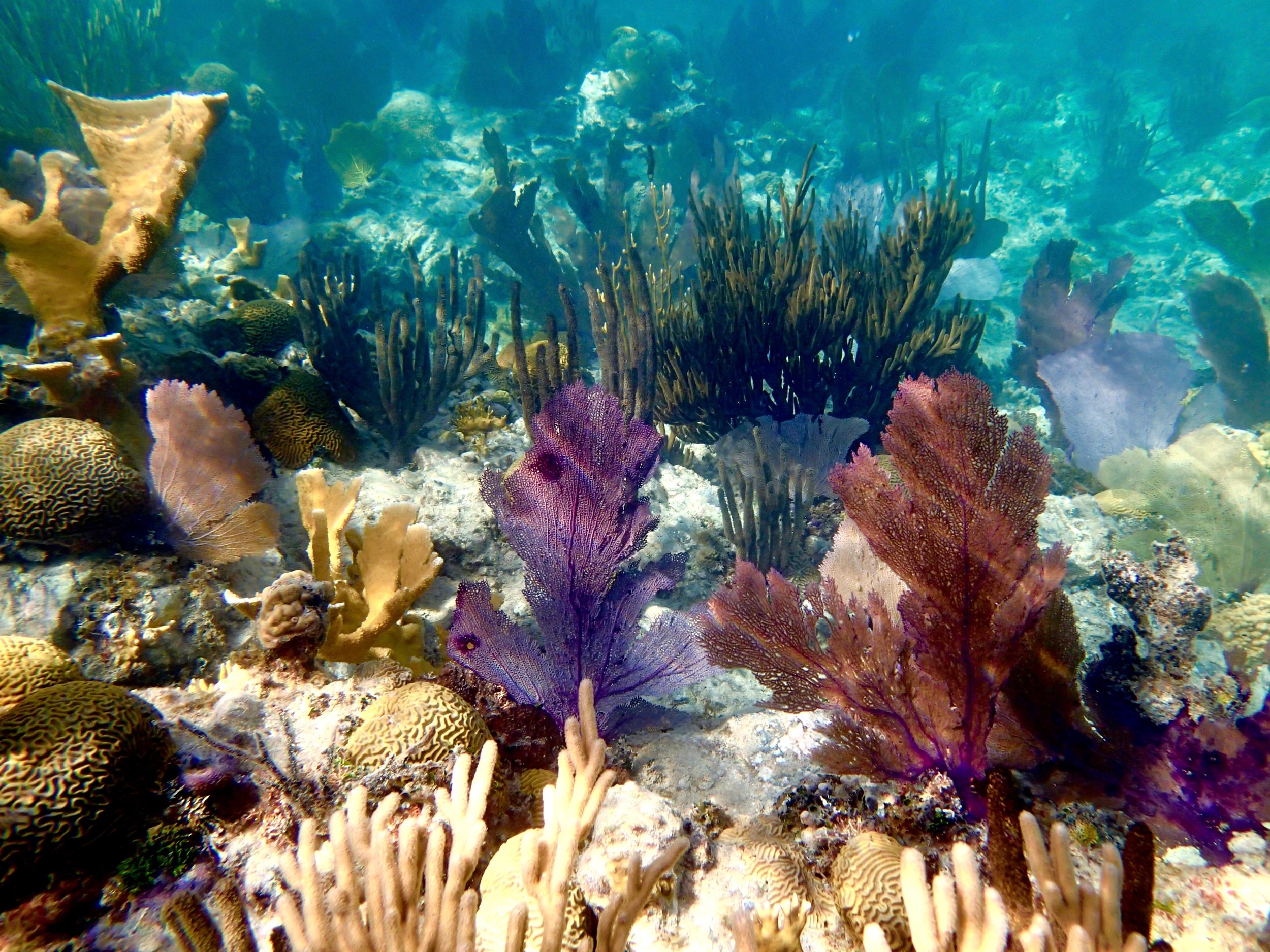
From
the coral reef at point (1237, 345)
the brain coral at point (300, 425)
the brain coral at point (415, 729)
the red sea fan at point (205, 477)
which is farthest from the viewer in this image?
the coral reef at point (1237, 345)

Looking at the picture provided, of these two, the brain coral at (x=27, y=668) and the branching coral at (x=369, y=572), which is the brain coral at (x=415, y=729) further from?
the brain coral at (x=27, y=668)

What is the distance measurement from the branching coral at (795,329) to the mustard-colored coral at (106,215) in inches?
121

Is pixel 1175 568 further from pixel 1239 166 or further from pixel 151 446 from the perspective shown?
pixel 1239 166

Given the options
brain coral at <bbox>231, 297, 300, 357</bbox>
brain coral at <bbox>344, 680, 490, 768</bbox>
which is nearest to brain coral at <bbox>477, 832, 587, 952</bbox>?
brain coral at <bbox>344, 680, 490, 768</bbox>

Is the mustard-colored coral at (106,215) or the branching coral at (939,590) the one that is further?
the mustard-colored coral at (106,215)

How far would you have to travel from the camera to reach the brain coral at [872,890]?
1.53 m

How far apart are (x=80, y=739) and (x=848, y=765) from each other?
Result: 2125 millimetres

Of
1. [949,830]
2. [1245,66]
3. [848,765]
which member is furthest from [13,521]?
[1245,66]

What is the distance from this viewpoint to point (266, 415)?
3.34 metres

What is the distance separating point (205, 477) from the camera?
257 cm

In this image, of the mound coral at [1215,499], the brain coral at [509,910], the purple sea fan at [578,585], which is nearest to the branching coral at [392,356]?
the purple sea fan at [578,585]

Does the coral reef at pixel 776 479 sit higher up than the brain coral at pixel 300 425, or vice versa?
the brain coral at pixel 300 425

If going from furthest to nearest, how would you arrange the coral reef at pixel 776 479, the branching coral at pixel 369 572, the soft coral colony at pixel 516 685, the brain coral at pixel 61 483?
the coral reef at pixel 776 479 < the branching coral at pixel 369 572 < the brain coral at pixel 61 483 < the soft coral colony at pixel 516 685

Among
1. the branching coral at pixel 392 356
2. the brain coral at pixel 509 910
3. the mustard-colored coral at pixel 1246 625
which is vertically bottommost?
the mustard-colored coral at pixel 1246 625
